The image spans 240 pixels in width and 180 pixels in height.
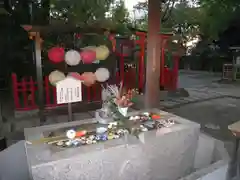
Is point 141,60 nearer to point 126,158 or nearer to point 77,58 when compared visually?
point 77,58

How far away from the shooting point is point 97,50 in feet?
11.7

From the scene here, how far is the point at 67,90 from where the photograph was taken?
8.13ft

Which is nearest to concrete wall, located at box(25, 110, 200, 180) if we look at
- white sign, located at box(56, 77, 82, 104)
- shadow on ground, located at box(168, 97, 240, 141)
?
white sign, located at box(56, 77, 82, 104)

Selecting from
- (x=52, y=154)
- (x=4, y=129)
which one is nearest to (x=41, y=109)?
(x=4, y=129)

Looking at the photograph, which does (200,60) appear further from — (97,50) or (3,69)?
(97,50)

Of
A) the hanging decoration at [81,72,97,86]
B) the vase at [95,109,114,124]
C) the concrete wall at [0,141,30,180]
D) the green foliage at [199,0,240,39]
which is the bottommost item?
the concrete wall at [0,141,30,180]

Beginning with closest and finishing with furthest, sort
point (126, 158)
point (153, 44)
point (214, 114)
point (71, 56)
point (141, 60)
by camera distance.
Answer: point (126, 158)
point (71, 56)
point (153, 44)
point (214, 114)
point (141, 60)

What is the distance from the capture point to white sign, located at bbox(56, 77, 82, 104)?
7.97ft

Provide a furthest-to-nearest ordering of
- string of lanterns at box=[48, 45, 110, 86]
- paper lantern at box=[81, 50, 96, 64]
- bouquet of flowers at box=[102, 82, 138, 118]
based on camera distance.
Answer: paper lantern at box=[81, 50, 96, 64]
string of lanterns at box=[48, 45, 110, 86]
bouquet of flowers at box=[102, 82, 138, 118]

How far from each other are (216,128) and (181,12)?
11.1 metres

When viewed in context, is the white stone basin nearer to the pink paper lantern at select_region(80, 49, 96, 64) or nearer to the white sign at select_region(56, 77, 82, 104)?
the white sign at select_region(56, 77, 82, 104)

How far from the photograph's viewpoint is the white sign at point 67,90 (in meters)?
2.43

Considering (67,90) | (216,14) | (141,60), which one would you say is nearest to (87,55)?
(67,90)

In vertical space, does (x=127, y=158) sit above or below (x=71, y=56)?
below
